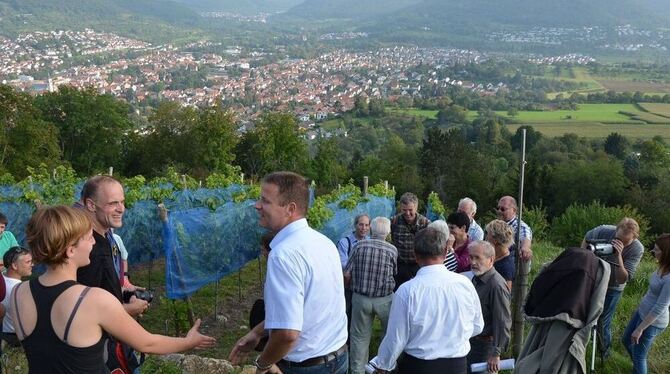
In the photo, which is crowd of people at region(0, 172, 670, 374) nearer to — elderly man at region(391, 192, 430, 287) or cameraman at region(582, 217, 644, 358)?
cameraman at region(582, 217, 644, 358)

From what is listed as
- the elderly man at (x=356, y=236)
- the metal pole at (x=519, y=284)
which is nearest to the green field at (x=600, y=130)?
the elderly man at (x=356, y=236)

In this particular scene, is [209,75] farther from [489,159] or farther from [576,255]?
[576,255]

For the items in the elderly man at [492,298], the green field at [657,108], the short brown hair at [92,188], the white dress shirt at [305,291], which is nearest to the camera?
the white dress shirt at [305,291]

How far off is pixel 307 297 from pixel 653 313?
2884 millimetres

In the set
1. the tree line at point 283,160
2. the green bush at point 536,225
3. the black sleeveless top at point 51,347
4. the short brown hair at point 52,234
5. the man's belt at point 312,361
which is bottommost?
the tree line at point 283,160

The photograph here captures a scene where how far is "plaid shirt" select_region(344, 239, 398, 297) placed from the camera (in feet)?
15.2

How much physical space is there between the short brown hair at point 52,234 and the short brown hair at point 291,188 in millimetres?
792

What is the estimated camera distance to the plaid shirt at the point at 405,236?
215 inches

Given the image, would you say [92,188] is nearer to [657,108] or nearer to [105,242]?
[105,242]

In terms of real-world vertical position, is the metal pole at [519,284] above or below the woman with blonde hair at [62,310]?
below

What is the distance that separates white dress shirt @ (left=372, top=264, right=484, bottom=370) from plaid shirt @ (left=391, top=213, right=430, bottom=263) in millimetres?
2337

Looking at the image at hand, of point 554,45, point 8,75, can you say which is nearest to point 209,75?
point 8,75

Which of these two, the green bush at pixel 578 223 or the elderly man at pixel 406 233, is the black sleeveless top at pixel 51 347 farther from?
the green bush at pixel 578 223

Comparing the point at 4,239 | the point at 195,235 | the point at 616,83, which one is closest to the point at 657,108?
the point at 616,83
